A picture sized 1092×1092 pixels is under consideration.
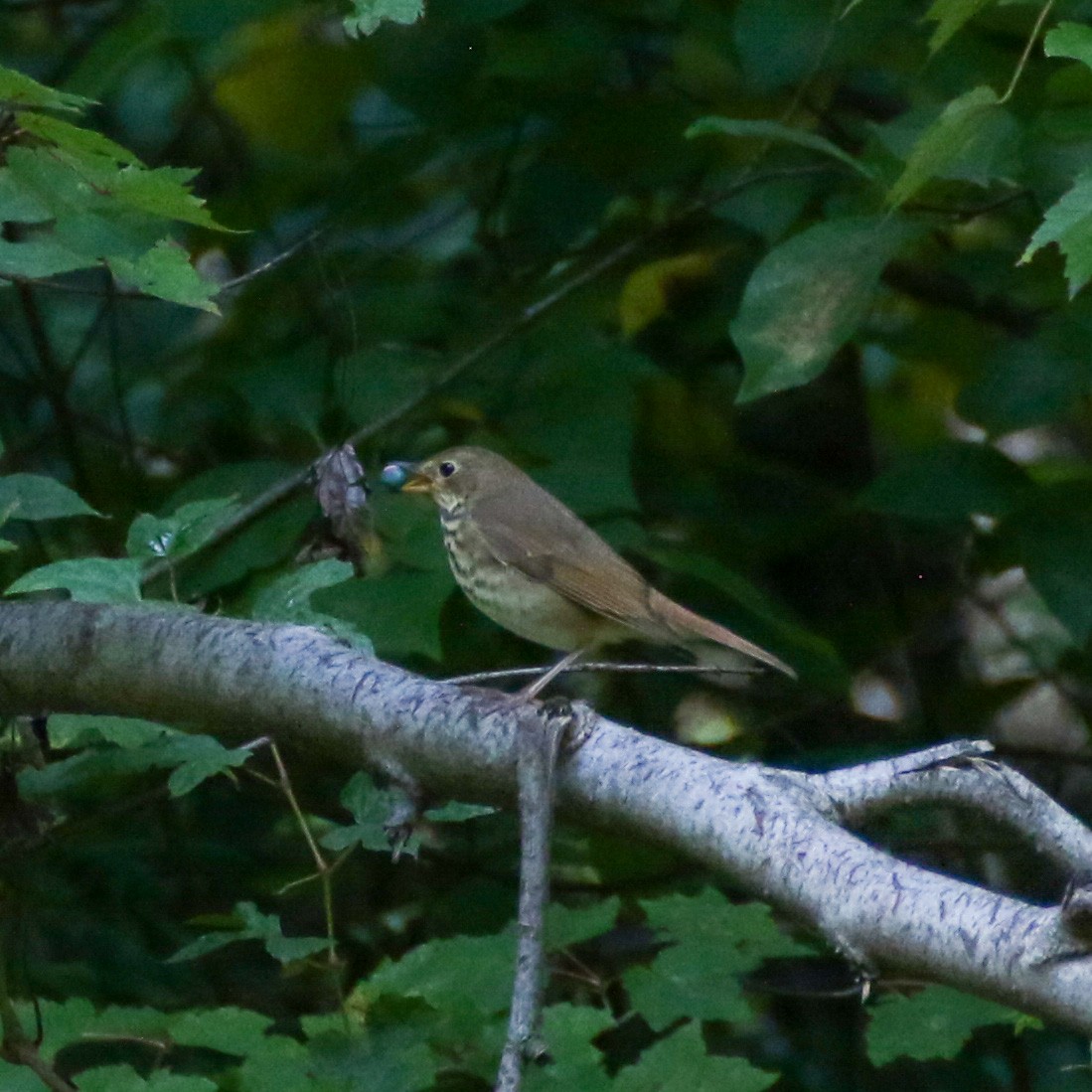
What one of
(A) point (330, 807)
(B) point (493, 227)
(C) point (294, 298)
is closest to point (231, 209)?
(C) point (294, 298)

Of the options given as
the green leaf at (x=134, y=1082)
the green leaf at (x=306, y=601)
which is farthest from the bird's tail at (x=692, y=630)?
the green leaf at (x=134, y=1082)

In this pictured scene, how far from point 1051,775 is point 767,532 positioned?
1.00 metres

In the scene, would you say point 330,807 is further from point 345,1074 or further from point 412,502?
point 345,1074

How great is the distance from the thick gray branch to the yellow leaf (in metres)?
2.22

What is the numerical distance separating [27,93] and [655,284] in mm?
2570

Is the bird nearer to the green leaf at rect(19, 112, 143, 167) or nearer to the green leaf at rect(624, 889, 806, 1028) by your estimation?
the green leaf at rect(624, 889, 806, 1028)

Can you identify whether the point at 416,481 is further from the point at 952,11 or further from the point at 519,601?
the point at 952,11

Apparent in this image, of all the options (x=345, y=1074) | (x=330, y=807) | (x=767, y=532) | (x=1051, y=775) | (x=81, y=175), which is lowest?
(x=1051, y=775)

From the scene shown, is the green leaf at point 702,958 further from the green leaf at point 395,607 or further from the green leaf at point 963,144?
the green leaf at point 963,144

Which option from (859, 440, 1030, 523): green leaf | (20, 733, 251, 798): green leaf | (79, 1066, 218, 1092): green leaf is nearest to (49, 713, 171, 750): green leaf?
(20, 733, 251, 798): green leaf

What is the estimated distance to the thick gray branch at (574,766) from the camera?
166cm

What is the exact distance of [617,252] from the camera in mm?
4211

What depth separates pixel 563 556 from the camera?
3.84 meters

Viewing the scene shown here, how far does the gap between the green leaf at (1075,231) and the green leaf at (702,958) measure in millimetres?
1398
